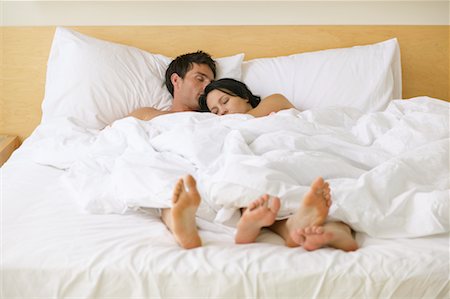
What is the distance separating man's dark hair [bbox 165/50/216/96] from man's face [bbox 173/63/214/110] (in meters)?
0.02

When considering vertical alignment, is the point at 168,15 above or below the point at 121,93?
above

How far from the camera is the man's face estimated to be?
2484 millimetres

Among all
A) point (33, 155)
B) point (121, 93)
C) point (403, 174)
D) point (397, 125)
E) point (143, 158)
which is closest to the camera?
point (403, 174)

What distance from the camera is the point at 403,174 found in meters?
1.57

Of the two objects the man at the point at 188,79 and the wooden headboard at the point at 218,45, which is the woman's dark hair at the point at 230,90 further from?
the wooden headboard at the point at 218,45

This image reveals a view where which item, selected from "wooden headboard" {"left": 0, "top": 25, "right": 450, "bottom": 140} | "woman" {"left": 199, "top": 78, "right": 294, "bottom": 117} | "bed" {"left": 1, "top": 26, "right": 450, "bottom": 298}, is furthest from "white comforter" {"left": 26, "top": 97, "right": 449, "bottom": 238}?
"wooden headboard" {"left": 0, "top": 25, "right": 450, "bottom": 140}

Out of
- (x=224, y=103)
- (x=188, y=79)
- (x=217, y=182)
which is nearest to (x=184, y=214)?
(x=217, y=182)

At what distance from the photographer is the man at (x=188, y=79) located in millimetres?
2484

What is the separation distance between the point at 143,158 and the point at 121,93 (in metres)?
0.78

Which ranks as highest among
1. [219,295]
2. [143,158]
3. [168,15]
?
[168,15]

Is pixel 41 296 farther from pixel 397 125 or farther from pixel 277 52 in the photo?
pixel 277 52

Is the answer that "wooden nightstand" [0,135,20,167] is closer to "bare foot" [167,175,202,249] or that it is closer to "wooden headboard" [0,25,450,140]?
"wooden headboard" [0,25,450,140]

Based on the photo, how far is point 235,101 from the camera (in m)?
2.35

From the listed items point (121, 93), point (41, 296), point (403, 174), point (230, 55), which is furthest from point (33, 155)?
point (403, 174)
